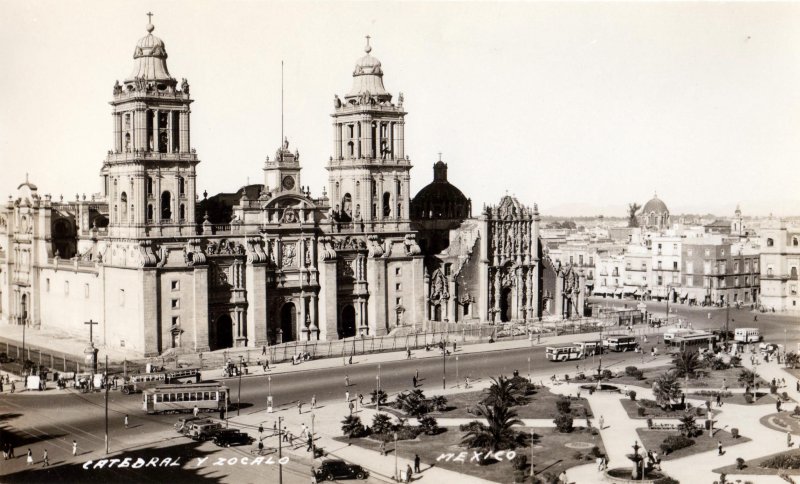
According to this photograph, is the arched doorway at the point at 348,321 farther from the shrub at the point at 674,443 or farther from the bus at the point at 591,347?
the shrub at the point at 674,443

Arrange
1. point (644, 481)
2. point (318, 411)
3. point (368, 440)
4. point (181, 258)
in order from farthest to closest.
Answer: point (181, 258) → point (318, 411) → point (368, 440) → point (644, 481)

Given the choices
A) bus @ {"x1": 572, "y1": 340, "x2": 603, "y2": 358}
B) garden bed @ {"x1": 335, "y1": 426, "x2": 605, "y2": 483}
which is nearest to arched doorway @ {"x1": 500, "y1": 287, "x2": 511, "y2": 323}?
bus @ {"x1": 572, "y1": 340, "x2": 603, "y2": 358}

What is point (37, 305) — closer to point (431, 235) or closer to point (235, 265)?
→ point (235, 265)

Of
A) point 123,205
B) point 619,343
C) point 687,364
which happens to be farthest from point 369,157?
point 687,364

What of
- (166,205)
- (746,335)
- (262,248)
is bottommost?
(746,335)

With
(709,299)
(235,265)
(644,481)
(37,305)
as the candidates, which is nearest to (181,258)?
(235,265)

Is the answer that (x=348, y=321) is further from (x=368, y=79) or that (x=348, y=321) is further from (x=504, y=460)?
(x=504, y=460)

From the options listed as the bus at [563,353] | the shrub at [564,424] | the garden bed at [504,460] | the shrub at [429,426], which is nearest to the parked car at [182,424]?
the garden bed at [504,460]
